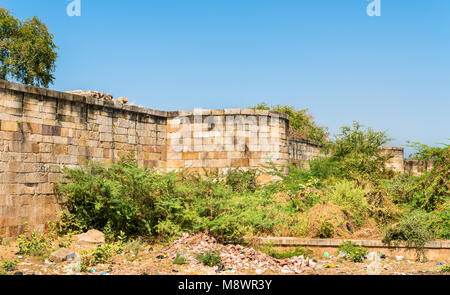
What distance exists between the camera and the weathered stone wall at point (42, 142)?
372 inches

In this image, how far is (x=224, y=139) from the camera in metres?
14.0

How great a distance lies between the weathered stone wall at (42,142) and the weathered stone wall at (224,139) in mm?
2179

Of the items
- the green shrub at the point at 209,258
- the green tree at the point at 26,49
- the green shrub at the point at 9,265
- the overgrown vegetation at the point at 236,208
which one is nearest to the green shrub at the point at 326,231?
the overgrown vegetation at the point at 236,208

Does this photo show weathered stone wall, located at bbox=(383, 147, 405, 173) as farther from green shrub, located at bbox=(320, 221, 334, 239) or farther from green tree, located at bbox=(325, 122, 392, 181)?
green shrub, located at bbox=(320, 221, 334, 239)

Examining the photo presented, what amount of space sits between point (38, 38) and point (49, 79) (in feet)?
8.03

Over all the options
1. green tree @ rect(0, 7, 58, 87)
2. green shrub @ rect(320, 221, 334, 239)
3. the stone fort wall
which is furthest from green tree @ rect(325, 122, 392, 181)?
green tree @ rect(0, 7, 58, 87)

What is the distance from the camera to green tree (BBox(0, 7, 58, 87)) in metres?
Result: 25.2

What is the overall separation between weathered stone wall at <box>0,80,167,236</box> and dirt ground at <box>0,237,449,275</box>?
1294 millimetres

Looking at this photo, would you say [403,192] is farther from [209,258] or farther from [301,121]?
[301,121]

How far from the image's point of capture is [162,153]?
1418 centimetres

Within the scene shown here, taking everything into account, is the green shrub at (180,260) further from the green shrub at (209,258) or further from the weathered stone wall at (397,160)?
the weathered stone wall at (397,160)

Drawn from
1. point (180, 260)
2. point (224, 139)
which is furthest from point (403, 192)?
point (180, 260)
